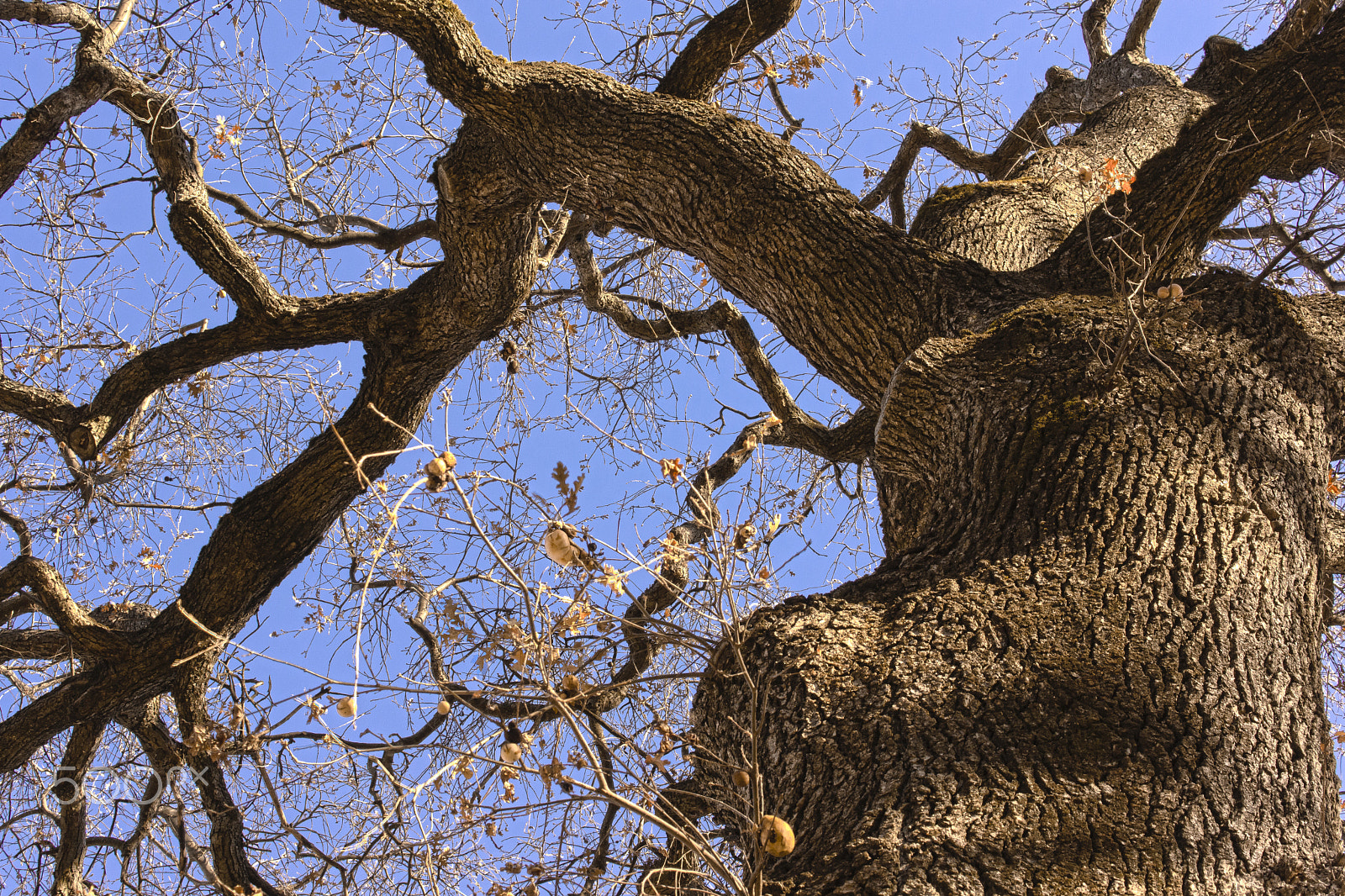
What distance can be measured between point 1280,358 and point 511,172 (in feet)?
8.21

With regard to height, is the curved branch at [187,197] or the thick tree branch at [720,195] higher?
the curved branch at [187,197]

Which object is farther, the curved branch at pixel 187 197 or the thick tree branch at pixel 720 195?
the curved branch at pixel 187 197

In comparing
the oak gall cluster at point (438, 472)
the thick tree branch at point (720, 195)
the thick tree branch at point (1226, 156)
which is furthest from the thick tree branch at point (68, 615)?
the thick tree branch at point (1226, 156)

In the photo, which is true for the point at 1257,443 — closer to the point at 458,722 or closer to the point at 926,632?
the point at 926,632

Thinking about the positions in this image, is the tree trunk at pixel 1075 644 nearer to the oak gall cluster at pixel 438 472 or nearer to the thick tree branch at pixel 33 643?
the oak gall cluster at pixel 438 472

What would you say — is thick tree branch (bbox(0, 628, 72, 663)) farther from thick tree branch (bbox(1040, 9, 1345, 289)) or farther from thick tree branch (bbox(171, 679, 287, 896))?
thick tree branch (bbox(1040, 9, 1345, 289))

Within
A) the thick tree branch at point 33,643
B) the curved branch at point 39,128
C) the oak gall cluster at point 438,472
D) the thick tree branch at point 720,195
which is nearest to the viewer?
the oak gall cluster at point 438,472

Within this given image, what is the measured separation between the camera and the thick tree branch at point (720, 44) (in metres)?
3.77

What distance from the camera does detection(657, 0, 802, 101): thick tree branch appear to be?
3766 mm

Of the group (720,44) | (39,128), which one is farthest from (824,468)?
(39,128)

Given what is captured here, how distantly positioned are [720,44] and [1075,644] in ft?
9.53

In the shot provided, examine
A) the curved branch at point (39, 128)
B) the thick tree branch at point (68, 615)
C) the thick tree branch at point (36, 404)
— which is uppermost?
the curved branch at point (39, 128)

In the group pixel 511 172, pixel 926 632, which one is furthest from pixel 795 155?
pixel 926 632

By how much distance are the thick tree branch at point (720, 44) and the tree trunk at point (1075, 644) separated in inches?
76.5
